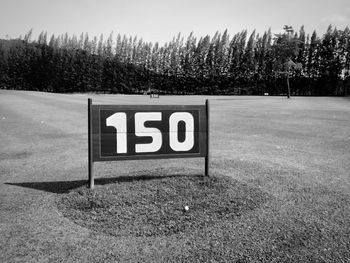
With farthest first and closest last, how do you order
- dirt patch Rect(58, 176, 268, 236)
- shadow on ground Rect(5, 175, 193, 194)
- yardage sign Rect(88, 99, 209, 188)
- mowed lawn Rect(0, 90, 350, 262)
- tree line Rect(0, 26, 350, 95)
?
tree line Rect(0, 26, 350, 95) < shadow on ground Rect(5, 175, 193, 194) < yardage sign Rect(88, 99, 209, 188) < dirt patch Rect(58, 176, 268, 236) < mowed lawn Rect(0, 90, 350, 262)

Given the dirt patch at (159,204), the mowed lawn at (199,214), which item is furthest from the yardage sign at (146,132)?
the mowed lawn at (199,214)

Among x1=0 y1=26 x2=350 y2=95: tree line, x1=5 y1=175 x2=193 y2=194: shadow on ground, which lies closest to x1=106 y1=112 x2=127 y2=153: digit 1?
x1=5 y1=175 x2=193 y2=194: shadow on ground

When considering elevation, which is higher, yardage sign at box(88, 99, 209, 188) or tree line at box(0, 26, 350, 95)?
tree line at box(0, 26, 350, 95)

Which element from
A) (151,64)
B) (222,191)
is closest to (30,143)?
(222,191)

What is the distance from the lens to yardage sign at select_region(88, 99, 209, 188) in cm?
580

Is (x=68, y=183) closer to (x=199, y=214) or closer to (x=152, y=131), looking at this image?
(x=152, y=131)

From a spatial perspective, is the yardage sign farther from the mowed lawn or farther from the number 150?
the mowed lawn

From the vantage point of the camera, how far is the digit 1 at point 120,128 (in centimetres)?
585

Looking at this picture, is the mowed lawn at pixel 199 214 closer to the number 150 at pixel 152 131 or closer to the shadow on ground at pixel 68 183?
the shadow on ground at pixel 68 183

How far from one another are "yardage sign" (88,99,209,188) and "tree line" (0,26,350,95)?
87.5 m

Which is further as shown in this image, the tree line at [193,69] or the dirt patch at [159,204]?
the tree line at [193,69]

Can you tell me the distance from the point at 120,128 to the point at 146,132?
561 millimetres

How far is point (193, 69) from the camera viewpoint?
107m

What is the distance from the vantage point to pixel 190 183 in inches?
246
